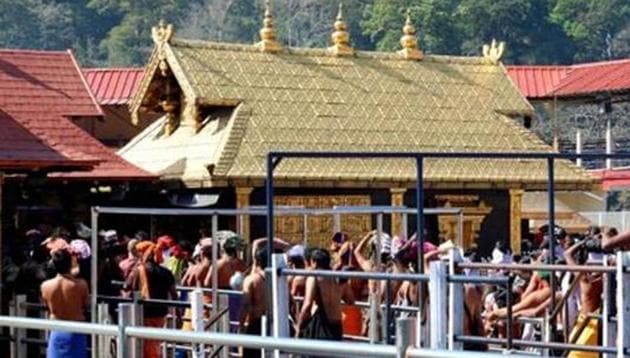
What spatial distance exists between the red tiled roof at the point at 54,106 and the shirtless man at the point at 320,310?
878 centimetres

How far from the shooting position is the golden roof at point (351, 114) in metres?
27.9

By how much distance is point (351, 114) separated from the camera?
29.2 meters

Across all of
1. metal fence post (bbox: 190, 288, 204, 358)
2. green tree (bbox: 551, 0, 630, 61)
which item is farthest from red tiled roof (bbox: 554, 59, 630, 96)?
green tree (bbox: 551, 0, 630, 61)

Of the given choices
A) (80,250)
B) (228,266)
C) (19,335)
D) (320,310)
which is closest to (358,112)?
(80,250)

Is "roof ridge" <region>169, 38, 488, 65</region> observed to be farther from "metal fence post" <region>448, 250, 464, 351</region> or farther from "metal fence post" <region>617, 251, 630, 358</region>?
"metal fence post" <region>617, 251, 630, 358</region>

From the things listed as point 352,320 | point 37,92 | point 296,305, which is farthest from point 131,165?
point 296,305

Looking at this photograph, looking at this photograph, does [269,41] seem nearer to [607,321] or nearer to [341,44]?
[341,44]

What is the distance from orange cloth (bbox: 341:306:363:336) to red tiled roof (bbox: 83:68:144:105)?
22020mm

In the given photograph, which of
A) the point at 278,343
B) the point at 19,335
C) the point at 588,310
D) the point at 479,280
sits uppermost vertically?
the point at 479,280

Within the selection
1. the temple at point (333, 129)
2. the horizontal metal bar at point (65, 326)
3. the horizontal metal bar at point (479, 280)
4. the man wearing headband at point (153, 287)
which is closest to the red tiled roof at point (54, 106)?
the temple at point (333, 129)

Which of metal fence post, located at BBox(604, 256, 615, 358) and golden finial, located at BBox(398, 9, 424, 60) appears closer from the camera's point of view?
metal fence post, located at BBox(604, 256, 615, 358)

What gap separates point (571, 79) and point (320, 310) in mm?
25629

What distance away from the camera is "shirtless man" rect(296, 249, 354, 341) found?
1400 cm

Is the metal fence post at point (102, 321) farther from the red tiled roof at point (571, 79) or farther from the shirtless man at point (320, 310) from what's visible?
the red tiled roof at point (571, 79)
